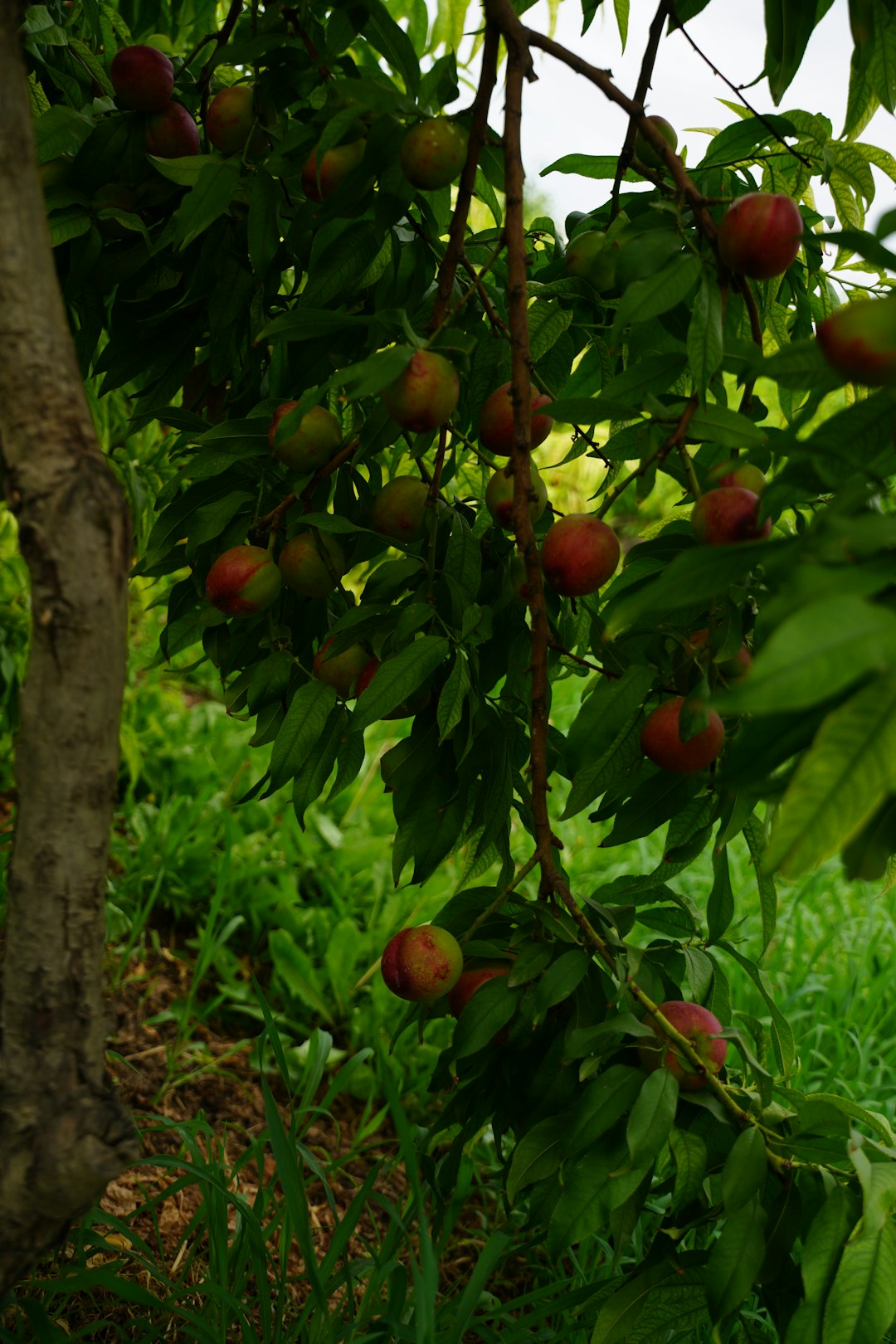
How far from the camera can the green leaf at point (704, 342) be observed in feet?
2.16

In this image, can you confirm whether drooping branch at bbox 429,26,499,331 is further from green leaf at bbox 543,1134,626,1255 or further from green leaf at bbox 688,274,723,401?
green leaf at bbox 543,1134,626,1255

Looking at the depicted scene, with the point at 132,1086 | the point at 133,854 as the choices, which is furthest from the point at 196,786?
the point at 132,1086

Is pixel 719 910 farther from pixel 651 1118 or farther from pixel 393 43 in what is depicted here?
pixel 393 43

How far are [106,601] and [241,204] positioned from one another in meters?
0.49

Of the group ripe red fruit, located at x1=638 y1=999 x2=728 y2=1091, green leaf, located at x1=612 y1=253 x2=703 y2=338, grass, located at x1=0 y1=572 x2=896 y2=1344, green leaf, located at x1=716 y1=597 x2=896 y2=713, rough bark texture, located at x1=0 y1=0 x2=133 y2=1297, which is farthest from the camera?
grass, located at x1=0 y1=572 x2=896 y2=1344

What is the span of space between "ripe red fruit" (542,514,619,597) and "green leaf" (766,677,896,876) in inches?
13.6

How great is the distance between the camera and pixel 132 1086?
59.7 inches

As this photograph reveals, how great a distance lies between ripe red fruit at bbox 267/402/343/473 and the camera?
785 mm

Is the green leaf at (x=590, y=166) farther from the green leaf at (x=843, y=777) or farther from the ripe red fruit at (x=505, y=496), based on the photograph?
the green leaf at (x=843, y=777)

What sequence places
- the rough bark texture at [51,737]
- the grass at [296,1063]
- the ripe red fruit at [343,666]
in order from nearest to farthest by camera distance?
1. the rough bark texture at [51,737]
2. the ripe red fruit at [343,666]
3. the grass at [296,1063]

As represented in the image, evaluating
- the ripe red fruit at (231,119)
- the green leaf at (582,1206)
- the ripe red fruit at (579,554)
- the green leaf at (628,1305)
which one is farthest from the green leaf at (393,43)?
the green leaf at (628,1305)

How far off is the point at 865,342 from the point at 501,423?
378mm

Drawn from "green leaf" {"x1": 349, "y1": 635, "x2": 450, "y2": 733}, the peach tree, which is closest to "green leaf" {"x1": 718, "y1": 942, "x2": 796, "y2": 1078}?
the peach tree

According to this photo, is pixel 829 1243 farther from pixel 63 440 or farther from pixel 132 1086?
pixel 132 1086
